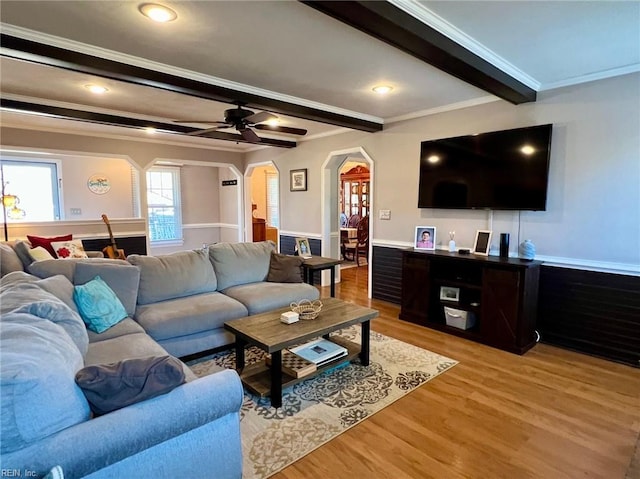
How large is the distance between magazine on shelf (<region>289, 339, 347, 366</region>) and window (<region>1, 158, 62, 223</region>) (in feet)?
21.7

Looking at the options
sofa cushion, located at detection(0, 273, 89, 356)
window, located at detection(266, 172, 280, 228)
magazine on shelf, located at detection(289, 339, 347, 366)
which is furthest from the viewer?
window, located at detection(266, 172, 280, 228)

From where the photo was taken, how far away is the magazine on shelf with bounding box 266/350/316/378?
258cm

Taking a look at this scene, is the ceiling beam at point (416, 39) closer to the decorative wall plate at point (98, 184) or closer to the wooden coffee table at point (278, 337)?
the wooden coffee table at point (278, 337)

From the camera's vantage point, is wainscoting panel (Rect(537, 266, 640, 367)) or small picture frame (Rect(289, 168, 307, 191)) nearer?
wainscoting panel (Rect(537, 266, 640, 367))

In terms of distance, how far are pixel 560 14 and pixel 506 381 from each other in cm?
258

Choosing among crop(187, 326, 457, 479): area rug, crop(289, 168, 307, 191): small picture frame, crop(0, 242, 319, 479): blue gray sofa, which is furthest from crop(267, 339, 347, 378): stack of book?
crop(289, 168, 307, 191): small picture frame

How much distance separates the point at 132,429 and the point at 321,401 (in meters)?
1.48

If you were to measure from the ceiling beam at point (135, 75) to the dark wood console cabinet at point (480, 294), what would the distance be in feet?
7.18

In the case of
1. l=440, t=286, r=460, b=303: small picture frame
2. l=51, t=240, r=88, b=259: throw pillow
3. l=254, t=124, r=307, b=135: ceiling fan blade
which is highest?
Answer: l=254, t=124, r=307, b=135: ceiling fan blade

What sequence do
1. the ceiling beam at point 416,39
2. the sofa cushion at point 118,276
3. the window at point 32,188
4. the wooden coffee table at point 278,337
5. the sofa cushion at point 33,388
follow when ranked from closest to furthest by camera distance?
the sofa cushion at point 33,388, the ceiling beam at point 416,39, the wooden coffee table at point 278,337, the sofa cushion at point 118,276, the window at point 32,188

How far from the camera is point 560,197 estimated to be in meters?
3.45

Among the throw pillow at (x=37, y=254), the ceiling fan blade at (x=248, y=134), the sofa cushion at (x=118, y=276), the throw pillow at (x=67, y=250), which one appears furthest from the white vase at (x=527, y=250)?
the throw pillow at (x=67, y=250)

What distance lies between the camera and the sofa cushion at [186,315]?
2.86m

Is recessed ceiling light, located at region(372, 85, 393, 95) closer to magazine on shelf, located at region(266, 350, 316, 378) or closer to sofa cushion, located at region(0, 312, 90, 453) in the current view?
magazine on shelf, located at region(266, 350, 316, 378)
